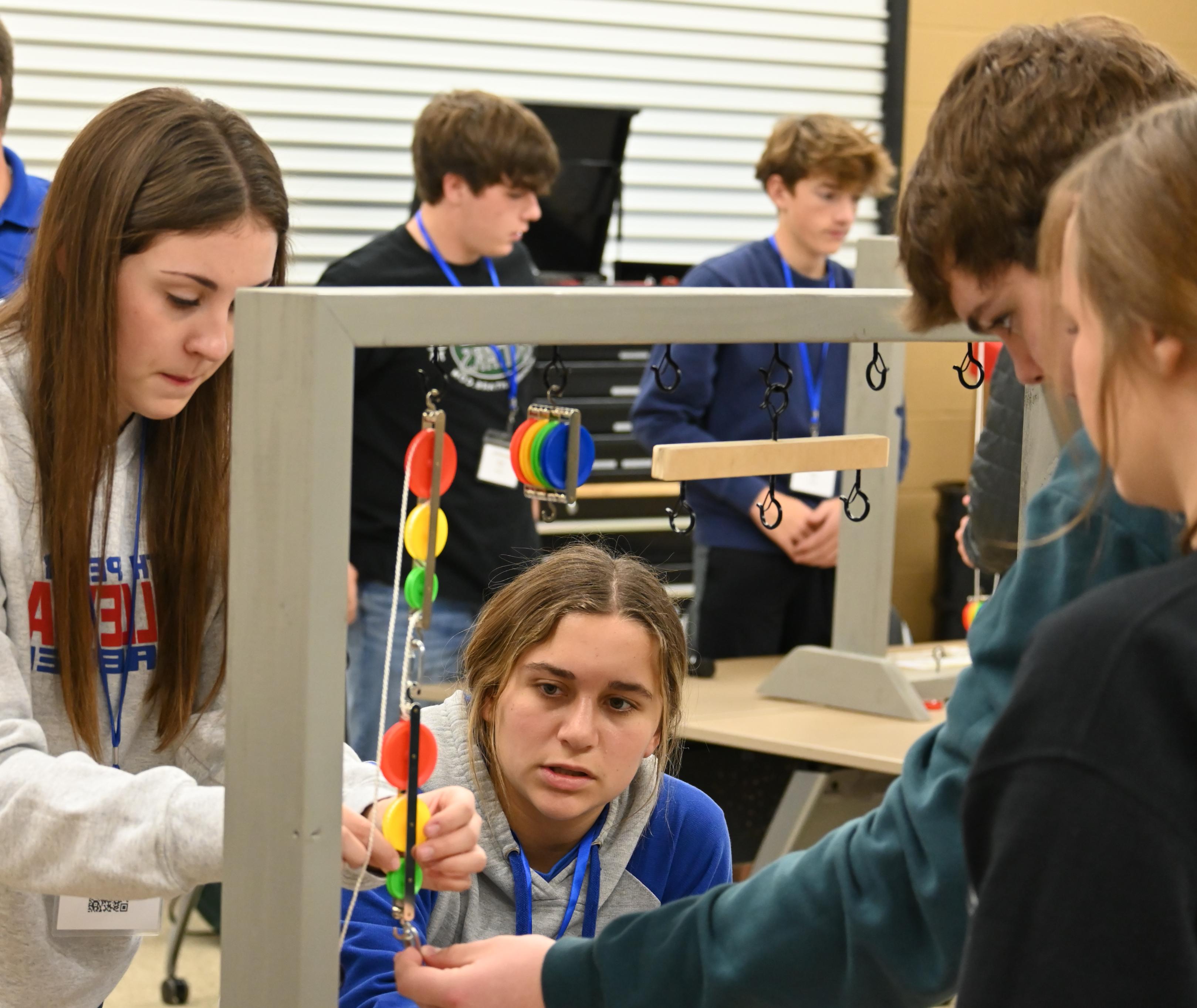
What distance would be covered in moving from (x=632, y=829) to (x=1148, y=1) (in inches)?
202

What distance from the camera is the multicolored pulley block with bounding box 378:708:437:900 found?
3.27 feet

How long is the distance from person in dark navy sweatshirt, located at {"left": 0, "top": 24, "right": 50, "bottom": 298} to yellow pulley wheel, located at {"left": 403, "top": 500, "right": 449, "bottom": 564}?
5.09 feet

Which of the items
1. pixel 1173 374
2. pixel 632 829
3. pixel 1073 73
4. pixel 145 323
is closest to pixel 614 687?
pixel 632 829

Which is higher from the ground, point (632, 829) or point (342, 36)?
point (342, 36)

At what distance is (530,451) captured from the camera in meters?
1.20

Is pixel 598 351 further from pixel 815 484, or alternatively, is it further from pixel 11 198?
pixel 11 198

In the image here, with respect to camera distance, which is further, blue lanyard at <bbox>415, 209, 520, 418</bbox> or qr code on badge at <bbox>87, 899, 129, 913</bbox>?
blue lanyard at <bbox>415, 209, 520, 418</bbox>

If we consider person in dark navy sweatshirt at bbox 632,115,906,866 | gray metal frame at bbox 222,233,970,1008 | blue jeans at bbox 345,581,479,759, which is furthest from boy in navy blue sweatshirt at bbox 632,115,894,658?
gray metal frame at bbox 222,233,970,1008

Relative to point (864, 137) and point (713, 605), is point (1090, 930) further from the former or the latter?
point (864, 137)

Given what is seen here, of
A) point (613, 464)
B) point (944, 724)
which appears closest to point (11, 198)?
point (944, 724)

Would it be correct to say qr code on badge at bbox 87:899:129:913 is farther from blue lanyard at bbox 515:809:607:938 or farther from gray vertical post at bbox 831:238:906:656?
gray vertical post at bbox 831:238:906:656

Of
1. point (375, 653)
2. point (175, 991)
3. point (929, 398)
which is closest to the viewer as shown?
point (375, 653)

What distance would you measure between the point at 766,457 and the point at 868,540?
1.47 meters

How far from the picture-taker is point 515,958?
106 cm
